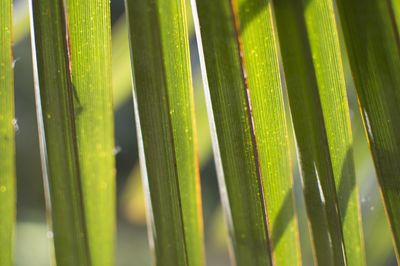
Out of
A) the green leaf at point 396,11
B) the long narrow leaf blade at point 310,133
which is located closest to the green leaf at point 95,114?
the long narrow leaf blade at point 310,133

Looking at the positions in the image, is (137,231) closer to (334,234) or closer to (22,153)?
(22,153)

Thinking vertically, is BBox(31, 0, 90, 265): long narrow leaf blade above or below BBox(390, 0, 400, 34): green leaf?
below

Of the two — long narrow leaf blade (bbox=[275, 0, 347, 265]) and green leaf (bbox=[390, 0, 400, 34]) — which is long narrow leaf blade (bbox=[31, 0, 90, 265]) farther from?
green leaf (bbox=[390, 0, 400, 34])

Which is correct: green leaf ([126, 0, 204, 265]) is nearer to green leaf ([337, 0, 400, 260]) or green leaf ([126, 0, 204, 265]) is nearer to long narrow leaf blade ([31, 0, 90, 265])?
long narrow leaf blade ([31, 0, 90, 265])

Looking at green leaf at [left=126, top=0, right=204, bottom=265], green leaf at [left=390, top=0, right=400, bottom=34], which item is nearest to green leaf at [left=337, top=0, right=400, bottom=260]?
green leaf at [left=390, top=0, right=400, bottom=34]

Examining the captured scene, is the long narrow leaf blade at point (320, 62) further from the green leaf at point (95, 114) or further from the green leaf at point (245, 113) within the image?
the green leaf at point (95, 114)

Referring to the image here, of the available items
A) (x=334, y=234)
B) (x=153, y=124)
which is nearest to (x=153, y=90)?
(x=153, y=124)
